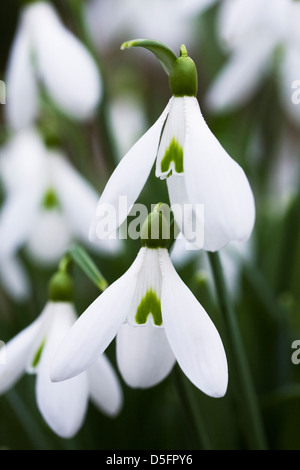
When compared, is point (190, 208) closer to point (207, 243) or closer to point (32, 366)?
point (207, 243)

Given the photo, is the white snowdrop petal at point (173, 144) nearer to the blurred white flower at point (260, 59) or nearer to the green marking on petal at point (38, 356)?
the green marking on petal at point (38, 356)

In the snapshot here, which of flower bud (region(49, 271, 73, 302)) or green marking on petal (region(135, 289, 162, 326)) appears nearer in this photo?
green marking on petal (region(135, 289, 162, 326))

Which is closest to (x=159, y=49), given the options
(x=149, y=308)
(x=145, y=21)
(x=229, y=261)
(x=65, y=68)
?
(x=149, y=308)

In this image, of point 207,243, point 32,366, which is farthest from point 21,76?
point 207,243

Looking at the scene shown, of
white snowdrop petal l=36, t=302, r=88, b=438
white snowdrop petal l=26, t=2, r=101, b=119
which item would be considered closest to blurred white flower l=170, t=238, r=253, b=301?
white snowdrop petal l=26, t=2, r=101, b=119

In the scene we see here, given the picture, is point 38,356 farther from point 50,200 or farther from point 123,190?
point 50,200

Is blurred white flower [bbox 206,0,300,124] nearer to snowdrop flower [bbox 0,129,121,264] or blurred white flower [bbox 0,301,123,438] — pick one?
snowdrop flower [bbox 0,129,121,264]
